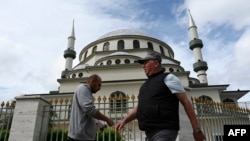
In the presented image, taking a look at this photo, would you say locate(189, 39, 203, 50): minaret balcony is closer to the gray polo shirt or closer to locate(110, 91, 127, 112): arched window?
locate(110, 91, 127, 112): arched window

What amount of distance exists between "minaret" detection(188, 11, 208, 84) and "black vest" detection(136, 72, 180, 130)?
24.8 metres

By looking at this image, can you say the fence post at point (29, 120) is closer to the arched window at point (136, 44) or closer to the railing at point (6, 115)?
the railing at point (6, 115)

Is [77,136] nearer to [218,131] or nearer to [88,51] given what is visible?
[218,131]

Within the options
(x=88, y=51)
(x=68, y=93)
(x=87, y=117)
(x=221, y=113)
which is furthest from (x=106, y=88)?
(x=87, y=117)

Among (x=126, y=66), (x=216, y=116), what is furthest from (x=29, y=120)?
(x=126, y=66)

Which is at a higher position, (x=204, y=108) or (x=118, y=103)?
(x=118, y=103)

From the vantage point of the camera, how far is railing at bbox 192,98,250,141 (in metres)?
5.60

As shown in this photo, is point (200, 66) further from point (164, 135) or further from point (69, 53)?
point (164, 135)

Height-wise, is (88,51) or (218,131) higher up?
(88,51)

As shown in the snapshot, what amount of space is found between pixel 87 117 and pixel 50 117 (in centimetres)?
347

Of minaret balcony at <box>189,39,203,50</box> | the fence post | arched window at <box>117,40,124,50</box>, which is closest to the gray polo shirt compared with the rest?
the fence post

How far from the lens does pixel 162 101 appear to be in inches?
89.8

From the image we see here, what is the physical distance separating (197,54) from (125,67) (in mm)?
11225

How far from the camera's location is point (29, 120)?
17.1ft
